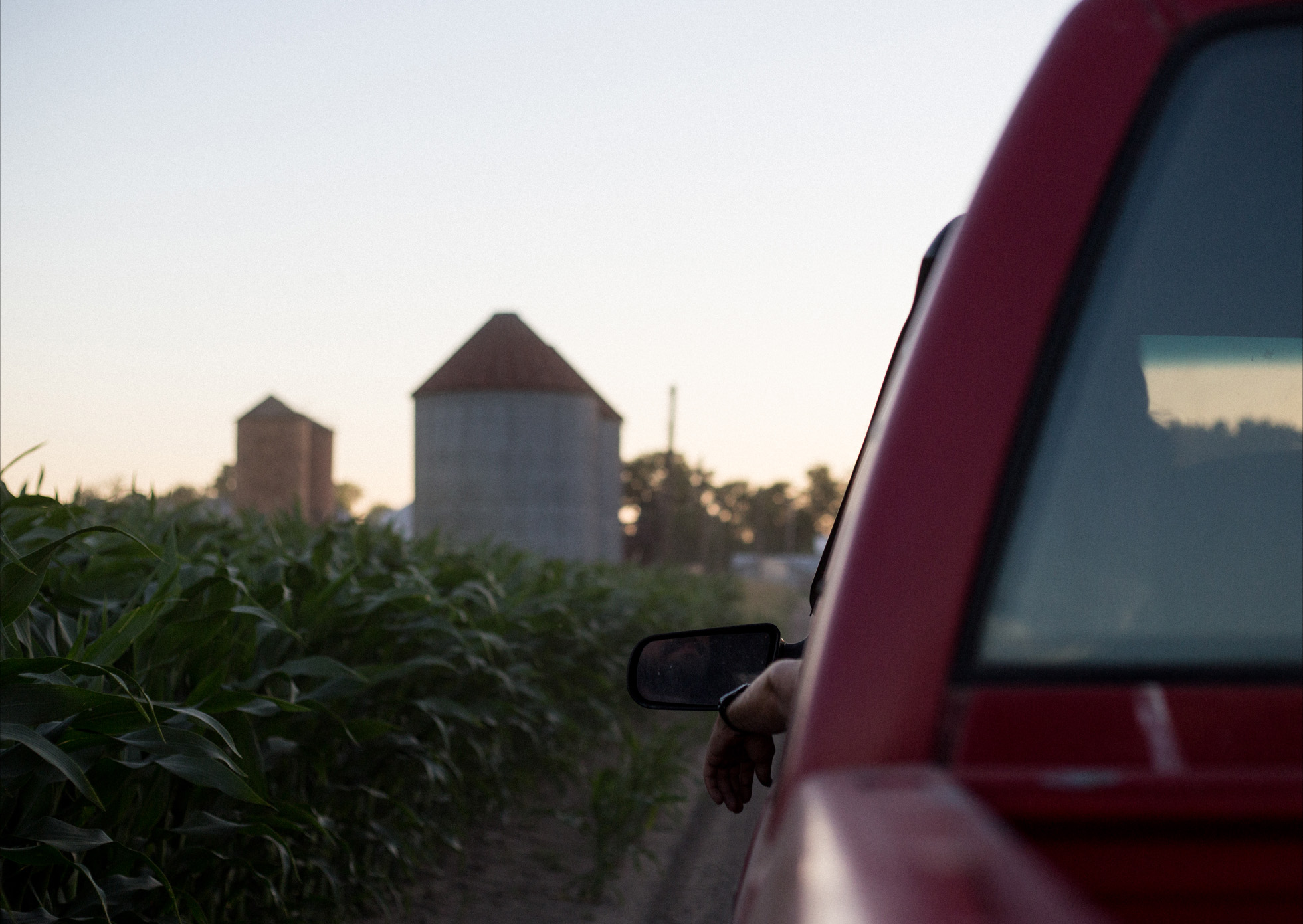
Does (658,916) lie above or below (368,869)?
below

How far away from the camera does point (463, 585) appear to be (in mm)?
5258

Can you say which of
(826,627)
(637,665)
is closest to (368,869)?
(637,665)

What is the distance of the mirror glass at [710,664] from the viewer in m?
1.95

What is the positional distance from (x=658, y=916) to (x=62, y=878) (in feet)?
9.88

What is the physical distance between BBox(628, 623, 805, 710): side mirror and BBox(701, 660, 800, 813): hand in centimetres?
14

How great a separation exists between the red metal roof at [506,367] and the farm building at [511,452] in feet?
0.13

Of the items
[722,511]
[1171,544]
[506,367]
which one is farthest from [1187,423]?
[722,511]

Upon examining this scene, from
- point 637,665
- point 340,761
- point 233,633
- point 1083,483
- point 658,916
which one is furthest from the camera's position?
point 658,916

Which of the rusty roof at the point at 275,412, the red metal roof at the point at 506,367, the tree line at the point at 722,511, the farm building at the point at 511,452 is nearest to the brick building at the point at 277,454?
the rusty roof at the point at 275,412

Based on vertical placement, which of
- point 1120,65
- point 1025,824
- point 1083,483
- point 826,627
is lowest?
point 1025,824

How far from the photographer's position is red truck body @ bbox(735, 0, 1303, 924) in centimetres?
68

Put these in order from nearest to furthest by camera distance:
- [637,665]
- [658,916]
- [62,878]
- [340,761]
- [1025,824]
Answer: [1025,824]
[637,665]
[62,878]
[340,761]
[658,916]

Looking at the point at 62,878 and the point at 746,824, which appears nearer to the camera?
the point at 62,878

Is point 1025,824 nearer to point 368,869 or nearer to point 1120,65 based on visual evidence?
point 1120,65
